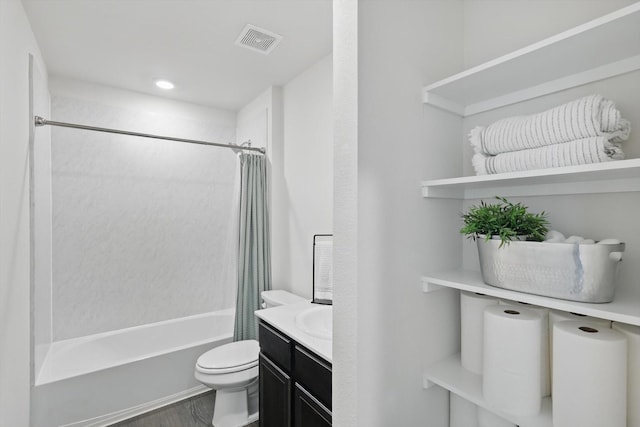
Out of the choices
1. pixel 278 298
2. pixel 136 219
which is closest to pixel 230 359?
pixel 278 298

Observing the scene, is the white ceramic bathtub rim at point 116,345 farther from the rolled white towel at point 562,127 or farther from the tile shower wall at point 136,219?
the rolled white towel at point 562,127

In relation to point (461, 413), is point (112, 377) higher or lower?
lower

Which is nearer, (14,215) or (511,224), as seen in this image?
(511,224)

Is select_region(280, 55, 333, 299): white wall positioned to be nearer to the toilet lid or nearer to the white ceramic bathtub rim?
the toilet lid

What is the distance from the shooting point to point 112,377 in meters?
2.17

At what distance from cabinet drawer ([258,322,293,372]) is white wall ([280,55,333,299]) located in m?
0.72

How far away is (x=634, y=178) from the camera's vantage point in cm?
85

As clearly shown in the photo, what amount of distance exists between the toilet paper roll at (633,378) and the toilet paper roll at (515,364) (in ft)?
0.58

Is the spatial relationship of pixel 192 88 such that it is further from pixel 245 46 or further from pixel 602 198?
pixel 602 198

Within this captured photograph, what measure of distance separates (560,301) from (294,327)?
Result: 3.63ft

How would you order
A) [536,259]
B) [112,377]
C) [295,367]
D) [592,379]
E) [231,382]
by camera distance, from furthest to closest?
[112,377] → [231,382] → [295,367] → [536,259] → [592,379]

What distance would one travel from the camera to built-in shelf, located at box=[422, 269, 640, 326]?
69 cm

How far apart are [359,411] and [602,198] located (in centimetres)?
97

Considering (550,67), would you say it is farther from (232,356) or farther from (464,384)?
(232,356)
